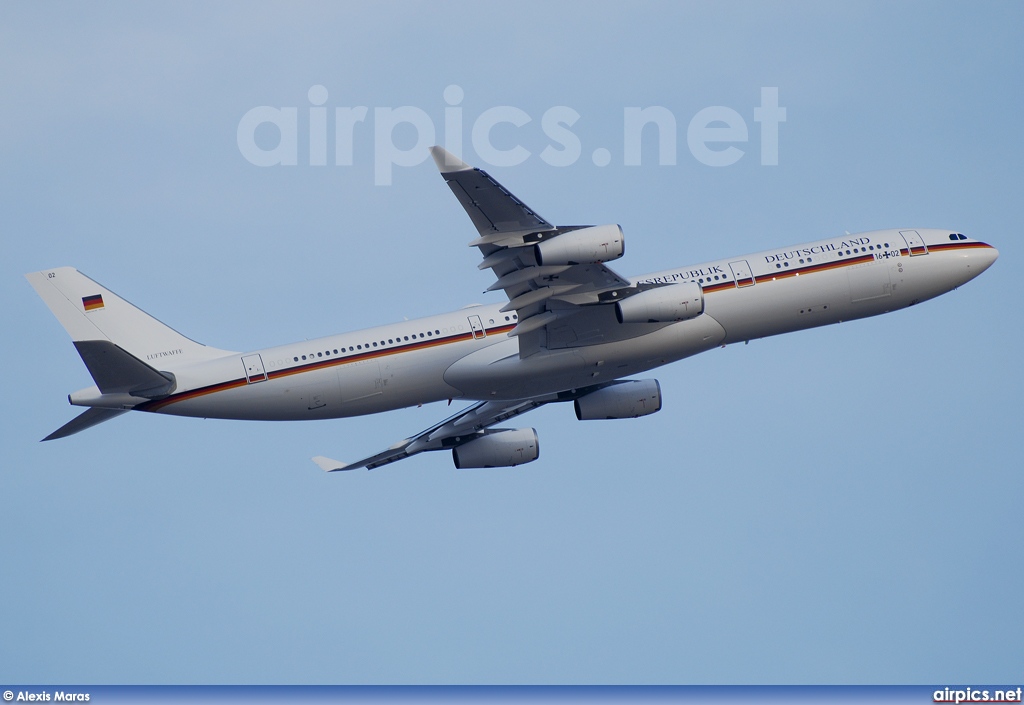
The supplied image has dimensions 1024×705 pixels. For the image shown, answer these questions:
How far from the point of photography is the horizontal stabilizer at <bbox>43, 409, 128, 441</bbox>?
1756 inches

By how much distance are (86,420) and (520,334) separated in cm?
1531

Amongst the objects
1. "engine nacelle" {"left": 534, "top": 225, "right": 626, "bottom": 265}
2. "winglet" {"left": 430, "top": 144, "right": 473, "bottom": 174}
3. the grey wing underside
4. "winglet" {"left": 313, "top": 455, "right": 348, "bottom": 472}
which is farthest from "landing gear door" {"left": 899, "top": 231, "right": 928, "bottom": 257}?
"winglet" {"left": 313, "top": 455, "right": 348, "bottom": 472}

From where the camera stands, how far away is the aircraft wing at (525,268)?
3917 centimetres

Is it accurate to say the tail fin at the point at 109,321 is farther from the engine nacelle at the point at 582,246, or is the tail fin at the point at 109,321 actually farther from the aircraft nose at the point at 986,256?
the aircraft nose at the point at 986,256

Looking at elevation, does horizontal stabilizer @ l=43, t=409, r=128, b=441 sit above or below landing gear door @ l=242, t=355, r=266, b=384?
below

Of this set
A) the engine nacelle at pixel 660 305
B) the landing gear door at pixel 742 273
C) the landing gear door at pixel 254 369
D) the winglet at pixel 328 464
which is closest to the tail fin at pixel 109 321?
the landing gear door at pixel 254 369

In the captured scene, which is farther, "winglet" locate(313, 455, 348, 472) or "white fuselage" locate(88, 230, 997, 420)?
"winglet" locate(313, 455, 348, 472)

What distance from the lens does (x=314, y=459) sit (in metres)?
53.0

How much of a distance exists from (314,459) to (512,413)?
8.33 meters

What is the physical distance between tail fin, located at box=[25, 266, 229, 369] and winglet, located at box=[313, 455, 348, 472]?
770cm

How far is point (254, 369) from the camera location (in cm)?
4538

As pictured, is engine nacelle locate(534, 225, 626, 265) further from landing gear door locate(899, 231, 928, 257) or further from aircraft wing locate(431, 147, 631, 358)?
landing gear door locate(899, 231, 928, 257)

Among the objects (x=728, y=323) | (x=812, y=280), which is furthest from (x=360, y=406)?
(x=812, y=280)

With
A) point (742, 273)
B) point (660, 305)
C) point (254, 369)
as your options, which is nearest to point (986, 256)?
point (742, 273)
